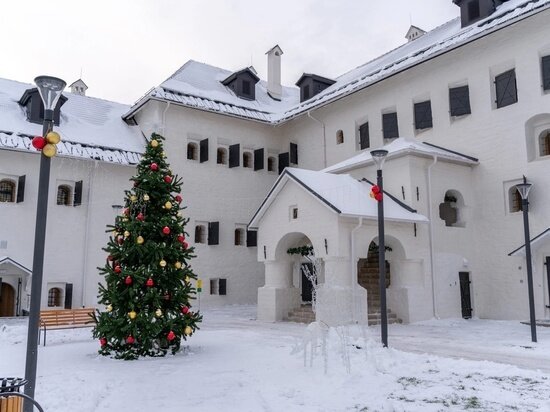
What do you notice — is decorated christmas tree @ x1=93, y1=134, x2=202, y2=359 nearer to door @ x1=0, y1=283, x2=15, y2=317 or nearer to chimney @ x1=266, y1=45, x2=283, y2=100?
door @ x1=0, y1=283, x2=15, y2=317

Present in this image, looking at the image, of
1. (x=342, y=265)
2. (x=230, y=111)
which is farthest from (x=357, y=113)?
(x=342, y=265)

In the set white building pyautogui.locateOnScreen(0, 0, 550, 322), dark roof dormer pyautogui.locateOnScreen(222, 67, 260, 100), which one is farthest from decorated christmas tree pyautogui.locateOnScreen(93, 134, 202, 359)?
dark roof dormer pyautogui.locateOnScreen(222, 67, 260, 100)

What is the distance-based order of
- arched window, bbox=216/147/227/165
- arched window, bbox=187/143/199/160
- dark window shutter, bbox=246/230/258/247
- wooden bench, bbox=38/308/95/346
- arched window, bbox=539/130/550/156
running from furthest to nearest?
1. arched window, bbox=216/147/227/165
2. dark window shutter, bbox=246/230/258/247
3. arched window, bbox=187/143/199/160
4. arched window, bbox=539/130/550/156
5. wooden bench, bbox=38/308/95/346

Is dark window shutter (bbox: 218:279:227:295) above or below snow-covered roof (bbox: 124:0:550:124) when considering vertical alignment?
below

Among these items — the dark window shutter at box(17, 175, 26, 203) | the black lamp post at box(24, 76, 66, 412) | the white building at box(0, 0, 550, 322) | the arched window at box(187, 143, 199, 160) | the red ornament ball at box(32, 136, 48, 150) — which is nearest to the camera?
the black lamp post at box(24, 76, 66, 412)

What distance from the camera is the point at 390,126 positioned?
24625 millimetres

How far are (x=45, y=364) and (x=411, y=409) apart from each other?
708 cm

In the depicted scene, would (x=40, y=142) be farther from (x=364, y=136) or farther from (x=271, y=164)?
(x=271, y=164)

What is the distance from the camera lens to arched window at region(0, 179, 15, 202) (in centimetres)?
2366

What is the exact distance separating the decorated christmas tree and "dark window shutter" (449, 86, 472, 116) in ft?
47.9

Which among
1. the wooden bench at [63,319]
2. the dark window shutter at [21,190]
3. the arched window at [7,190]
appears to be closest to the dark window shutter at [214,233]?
the dark window shutter at [21,190]

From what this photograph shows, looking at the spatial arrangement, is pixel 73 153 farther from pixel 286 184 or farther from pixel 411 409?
pixel 411 409

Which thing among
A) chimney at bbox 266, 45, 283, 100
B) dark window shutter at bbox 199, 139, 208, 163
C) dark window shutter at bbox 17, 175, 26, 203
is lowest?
dark window shutter at bbox 17, 175, 26, 203

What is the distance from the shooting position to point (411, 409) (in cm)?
664
